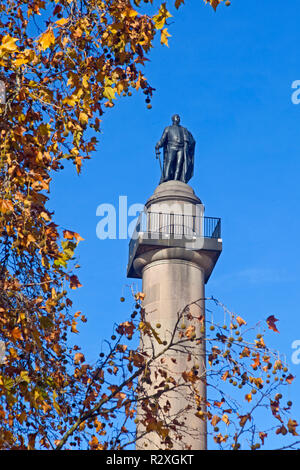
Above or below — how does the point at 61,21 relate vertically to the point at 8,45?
above

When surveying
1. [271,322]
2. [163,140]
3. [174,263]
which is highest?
[163,140]

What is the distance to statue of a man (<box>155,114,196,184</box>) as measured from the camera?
28.0m

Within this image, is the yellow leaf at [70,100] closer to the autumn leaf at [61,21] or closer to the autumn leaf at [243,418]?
the autumn leaf at [61,21]

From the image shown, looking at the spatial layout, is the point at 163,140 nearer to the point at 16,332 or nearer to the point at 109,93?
the point at 109,93

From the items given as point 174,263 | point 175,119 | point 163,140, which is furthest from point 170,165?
point 174,263

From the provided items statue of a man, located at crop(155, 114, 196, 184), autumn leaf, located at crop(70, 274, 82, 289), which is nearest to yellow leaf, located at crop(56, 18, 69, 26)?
autumn leaf, located at crop(70, 274, 82, 289)

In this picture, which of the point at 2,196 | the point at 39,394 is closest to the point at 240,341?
the point at 39,394

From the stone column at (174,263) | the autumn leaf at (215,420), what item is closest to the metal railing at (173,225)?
the stone column at (174,263)

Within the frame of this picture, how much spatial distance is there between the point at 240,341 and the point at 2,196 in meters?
2.96

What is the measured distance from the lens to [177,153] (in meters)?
28.2

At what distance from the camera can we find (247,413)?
8555mm

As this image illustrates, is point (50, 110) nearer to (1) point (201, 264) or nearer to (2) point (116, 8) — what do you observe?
(2) point (116, 8)

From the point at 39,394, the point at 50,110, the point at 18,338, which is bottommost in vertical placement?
the point at 39,394

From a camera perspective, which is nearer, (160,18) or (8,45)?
(8,45)
